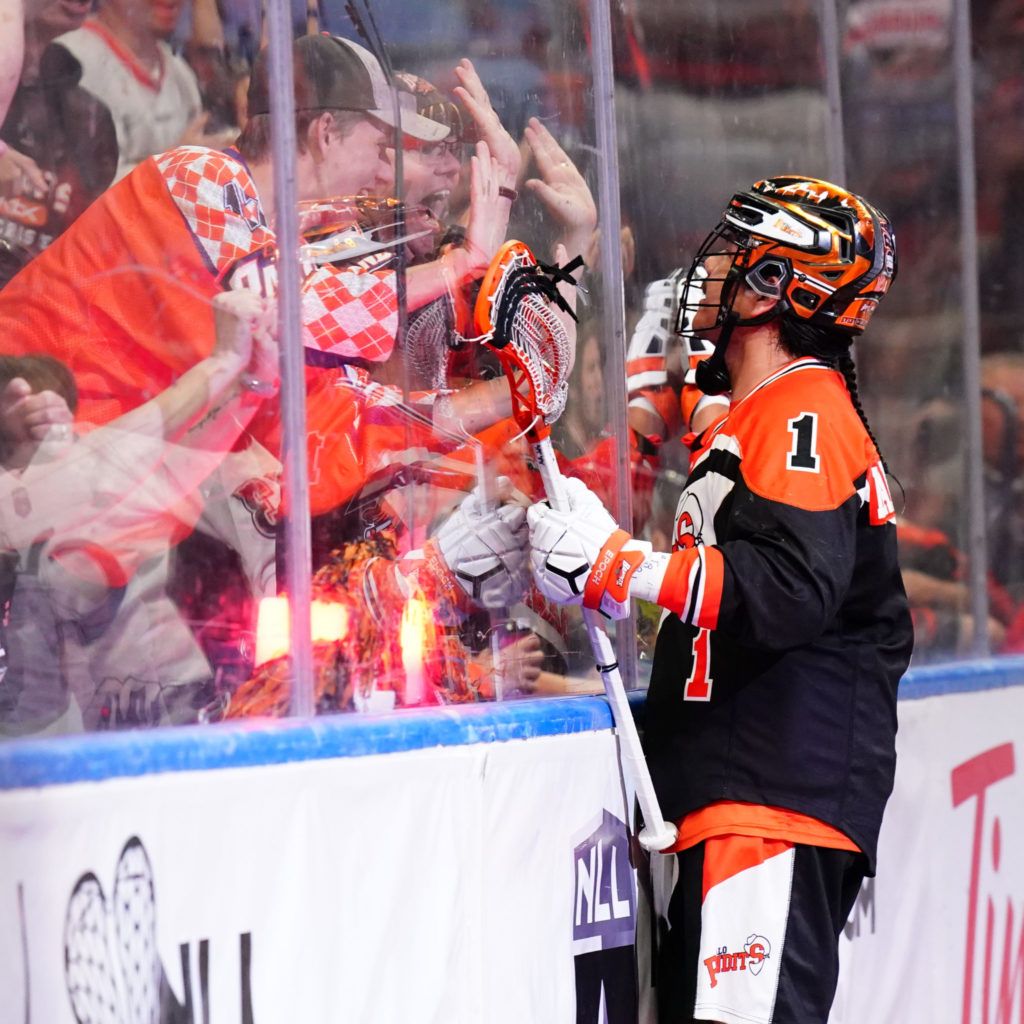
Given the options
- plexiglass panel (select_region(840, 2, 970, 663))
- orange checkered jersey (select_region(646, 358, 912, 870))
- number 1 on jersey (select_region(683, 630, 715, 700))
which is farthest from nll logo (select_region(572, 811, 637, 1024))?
plexiglass panel (select_region(840, 2, 970, 663))

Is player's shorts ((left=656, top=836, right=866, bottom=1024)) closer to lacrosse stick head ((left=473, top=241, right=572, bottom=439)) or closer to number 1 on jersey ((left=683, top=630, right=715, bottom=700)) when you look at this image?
number 1 on jersey ((left=683, top=630, right=715, bottom=700))

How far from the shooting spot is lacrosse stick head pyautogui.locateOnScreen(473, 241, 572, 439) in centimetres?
256

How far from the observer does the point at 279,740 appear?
2.12 metres

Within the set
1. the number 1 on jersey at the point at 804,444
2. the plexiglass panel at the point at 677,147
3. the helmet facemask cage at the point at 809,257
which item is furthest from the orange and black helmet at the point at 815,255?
the plexiglass panel at the point at 677,147

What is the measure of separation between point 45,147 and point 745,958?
1.61 m

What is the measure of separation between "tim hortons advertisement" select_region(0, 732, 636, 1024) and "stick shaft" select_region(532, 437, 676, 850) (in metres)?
0.06

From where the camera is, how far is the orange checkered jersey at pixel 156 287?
218cm

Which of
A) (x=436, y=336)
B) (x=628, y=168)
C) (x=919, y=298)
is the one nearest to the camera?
(x=436, y=336)

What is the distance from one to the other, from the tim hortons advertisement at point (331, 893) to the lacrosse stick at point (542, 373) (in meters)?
0.08

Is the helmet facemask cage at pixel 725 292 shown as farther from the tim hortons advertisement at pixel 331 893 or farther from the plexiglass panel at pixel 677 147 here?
the tim hortons advertisement at pixel 331 893

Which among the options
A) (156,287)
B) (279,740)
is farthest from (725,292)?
(279,740)

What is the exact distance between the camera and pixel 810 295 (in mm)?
2725

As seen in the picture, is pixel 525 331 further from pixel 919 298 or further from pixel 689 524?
pixel 919 298

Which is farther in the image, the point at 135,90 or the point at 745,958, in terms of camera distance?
the point at 745,958
